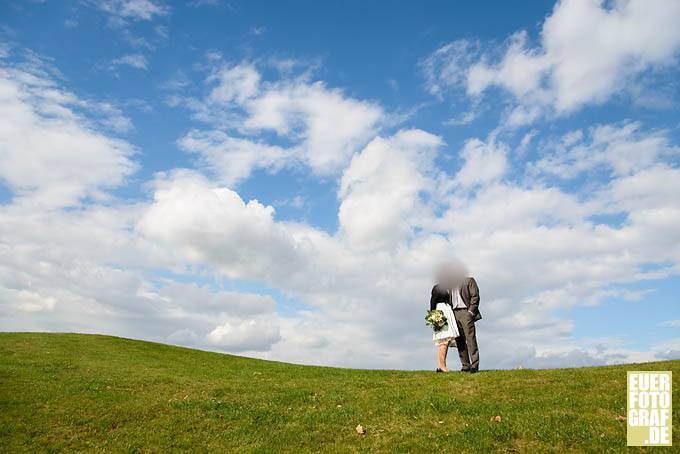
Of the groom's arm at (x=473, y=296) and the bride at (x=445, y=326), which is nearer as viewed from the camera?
the groom's arm at (x=473, y=296)

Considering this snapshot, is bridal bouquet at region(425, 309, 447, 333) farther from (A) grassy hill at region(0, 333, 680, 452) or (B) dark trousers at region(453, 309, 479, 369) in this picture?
(A) grassy hill at region(0, 333, 680, 452)

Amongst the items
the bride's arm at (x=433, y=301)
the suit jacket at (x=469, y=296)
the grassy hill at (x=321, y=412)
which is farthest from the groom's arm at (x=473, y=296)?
the grassy hill at (x=321, y=412)

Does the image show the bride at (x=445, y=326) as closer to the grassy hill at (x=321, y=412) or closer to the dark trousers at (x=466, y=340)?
the dark trousers at (x=466, y=340)

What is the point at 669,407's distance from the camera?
13.0 m

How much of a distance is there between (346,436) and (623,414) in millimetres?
7073

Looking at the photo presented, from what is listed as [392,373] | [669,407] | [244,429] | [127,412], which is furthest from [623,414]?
[127,412]

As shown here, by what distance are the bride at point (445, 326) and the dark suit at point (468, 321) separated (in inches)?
4.1

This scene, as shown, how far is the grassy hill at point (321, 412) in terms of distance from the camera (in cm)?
1278

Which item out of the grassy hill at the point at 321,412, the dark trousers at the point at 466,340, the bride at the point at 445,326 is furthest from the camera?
the bride at the point at 445,326

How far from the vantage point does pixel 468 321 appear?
21.5 meters

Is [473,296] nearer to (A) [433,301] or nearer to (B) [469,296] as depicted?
(B) [469,296]

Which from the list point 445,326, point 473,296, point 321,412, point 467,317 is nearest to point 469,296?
point 473,296

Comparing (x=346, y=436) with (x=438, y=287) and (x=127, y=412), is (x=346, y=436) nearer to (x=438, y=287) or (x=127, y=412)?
(x=127, y=412)

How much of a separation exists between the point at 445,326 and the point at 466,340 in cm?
105
